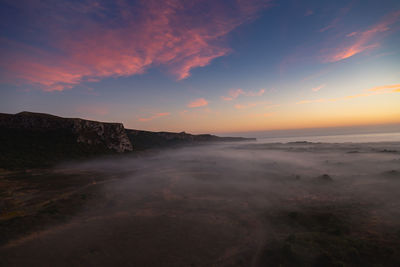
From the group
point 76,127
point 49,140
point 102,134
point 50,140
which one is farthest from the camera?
point 102,134

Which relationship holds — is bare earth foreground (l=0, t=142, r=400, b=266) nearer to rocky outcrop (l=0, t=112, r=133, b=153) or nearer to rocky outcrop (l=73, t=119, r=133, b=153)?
rocky outcrop (l=73, t=119, r=133, b=153)

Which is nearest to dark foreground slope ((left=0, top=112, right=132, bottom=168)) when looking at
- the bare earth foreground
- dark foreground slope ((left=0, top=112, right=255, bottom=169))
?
dark foreground slope ((left=0, top=112, right=255, bottom=169))

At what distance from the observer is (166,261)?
971 cm

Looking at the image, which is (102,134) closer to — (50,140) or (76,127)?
(76,127)

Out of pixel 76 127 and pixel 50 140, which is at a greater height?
pixel 76 127

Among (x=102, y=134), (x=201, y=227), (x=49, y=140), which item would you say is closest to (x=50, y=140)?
(x=49, y=140)

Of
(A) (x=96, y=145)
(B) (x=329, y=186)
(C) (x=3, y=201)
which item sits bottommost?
(B) (x=329, y=186)

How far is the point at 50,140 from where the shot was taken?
62656mm

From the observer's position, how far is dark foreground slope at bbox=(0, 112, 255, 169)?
47438 mm

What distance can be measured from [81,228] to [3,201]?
45.6 feet

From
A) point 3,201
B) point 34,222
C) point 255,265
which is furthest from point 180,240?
point 3,201

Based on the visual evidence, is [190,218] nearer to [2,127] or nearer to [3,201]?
[3,201]

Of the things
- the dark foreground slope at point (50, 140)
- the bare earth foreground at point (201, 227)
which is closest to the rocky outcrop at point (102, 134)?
the dark foreground slope at point (50, 140)

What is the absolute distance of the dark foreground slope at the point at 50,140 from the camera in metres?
47.4
